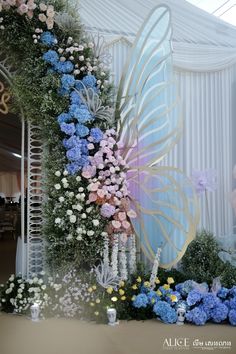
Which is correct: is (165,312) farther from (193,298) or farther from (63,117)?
(63,117)

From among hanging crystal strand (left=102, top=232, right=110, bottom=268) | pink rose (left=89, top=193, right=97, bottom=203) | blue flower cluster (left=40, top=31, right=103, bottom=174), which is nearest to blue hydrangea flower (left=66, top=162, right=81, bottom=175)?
blue flower cluster (left=40, top=31, right=103, bottom=174)

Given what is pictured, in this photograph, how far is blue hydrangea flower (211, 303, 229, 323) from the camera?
11.0 feet

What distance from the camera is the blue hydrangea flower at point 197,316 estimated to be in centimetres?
333

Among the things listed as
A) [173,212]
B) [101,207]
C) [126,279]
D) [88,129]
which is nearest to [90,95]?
[88,129]

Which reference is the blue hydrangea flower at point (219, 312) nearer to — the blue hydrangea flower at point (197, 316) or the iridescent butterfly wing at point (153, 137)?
the blue hydrangea flower at point (197, 316)

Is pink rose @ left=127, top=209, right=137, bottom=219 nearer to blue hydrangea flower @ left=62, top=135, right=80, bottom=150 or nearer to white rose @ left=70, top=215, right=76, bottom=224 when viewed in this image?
white rose @ left=70, top=215, right=76, bottom=224

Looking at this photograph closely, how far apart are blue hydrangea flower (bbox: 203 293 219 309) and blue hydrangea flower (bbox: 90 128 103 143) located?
1729mm

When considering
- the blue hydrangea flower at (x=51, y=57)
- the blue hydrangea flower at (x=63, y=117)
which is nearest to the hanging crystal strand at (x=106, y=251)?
the blue hydrangea flower at (x=63, y=117)

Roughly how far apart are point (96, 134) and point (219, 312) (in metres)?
1.92

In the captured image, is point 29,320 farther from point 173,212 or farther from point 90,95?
point 90,95

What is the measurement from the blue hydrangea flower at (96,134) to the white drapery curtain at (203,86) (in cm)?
92

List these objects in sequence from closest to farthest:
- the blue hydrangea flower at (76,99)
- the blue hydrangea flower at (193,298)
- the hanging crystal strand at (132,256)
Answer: the blue hydrangea flower at (193,298) < the blue hydrangea flower at (76,99) < the hanging crystal strand at (132,256)

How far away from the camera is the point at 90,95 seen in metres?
3.73

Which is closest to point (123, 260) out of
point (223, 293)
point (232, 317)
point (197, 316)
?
point (197, 316)
